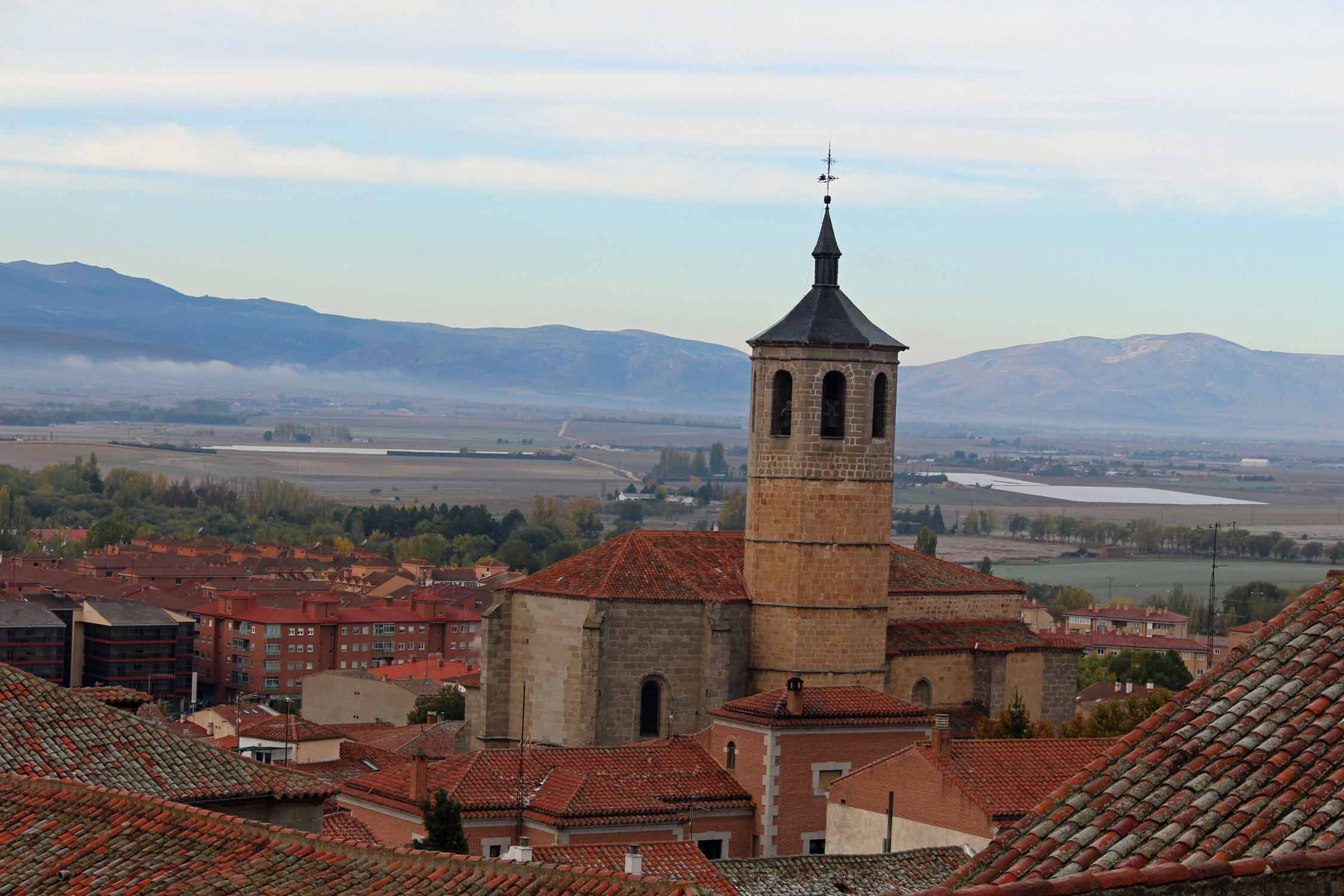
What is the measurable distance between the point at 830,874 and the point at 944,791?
4110 millimetres

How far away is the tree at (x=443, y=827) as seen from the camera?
2750 cm

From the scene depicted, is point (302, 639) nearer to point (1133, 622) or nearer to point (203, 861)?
point (1133, 622)

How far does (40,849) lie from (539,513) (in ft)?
444

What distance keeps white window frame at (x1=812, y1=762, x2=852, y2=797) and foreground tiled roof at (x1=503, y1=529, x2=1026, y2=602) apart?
5.63 meters

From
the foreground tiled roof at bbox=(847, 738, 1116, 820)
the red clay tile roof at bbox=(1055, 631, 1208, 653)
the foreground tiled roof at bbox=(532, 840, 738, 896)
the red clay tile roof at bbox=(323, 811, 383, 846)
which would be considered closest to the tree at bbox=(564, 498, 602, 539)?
the red clay tile roof at bbox=(1055, 631, 1208, 653)

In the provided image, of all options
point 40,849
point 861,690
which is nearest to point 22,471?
point 861,690

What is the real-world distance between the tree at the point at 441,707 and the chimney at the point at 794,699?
73.7 ft

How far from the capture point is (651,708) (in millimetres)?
37188

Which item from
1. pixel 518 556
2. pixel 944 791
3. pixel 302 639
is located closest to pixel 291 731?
pixel 944 791

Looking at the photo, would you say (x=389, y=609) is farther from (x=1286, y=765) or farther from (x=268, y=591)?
(x=1286, y=765)

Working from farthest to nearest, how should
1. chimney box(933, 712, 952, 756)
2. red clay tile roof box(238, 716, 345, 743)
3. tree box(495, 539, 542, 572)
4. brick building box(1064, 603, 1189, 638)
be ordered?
tree box(495, 539, 542, 572) → brick building box(1064, 603, 1189, 638) → red clay tile roof box(238, 716, 345, 743) → chimney box(933, 712, 952, 756)

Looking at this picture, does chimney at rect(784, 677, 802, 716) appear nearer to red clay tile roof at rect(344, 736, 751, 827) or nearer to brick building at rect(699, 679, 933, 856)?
brick building at rect(699, 679, 933, 856)

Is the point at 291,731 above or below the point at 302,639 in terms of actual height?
above

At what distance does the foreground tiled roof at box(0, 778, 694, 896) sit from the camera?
11773 millimetres
